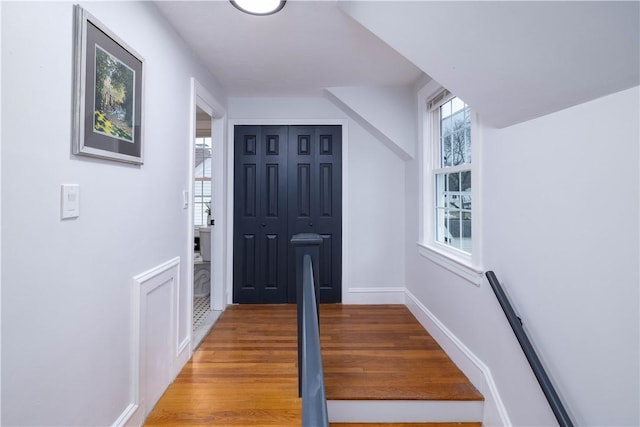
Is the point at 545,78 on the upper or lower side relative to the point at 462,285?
upper

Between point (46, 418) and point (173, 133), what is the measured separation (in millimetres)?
1570

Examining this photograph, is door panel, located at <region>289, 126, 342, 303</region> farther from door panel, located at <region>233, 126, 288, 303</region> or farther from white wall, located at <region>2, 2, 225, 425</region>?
white wall, located at <region>2, 2, 225, 425</region>

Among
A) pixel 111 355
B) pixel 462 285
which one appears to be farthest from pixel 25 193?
pixel 462 285

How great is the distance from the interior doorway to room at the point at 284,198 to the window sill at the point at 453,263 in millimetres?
1062

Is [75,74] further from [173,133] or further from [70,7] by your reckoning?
[173,133]

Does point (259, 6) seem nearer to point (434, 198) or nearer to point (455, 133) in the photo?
point (455, 133)

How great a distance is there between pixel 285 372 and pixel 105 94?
1.90 metres

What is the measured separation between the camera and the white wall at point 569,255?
0.96 m

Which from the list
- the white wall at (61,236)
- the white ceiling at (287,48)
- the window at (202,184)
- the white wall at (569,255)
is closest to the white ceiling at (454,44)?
the white ceiling at (287,48)

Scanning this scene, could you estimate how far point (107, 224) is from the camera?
1.38 metres

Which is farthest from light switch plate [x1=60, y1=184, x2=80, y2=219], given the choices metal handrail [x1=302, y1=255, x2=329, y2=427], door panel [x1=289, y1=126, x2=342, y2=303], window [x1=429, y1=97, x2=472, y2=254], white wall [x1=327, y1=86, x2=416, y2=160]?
white wall [x1=327, y1=86, x2=416, y2=160]

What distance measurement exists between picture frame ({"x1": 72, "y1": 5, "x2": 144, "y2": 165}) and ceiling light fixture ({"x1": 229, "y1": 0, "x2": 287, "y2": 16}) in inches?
23.7

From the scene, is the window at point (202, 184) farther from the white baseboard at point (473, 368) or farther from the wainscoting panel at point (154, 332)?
the white baseboard at point (473, 368)

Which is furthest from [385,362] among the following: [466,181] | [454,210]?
[466,181]
